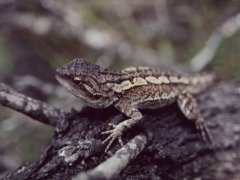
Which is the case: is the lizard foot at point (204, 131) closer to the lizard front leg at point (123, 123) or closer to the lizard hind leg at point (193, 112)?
the lizard hind leg at point (193, 112)

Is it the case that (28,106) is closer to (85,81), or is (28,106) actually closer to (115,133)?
(85,81)

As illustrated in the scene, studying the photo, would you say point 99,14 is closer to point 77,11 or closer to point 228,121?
point 77,11

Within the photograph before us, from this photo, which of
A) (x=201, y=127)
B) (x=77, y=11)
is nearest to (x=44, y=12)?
(x=77, y=11)

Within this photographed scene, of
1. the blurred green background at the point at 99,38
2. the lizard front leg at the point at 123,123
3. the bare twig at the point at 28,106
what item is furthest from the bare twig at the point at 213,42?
the bare twig at the point at 28,106

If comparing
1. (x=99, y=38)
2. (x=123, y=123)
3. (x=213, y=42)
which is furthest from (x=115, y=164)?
(x=99, y=38)

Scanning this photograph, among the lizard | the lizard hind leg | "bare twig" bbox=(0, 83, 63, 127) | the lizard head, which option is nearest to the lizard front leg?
the lizard

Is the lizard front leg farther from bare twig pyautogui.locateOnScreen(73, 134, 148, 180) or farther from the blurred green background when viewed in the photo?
the blurred green background

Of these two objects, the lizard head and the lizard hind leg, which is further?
the lizard hind leg
